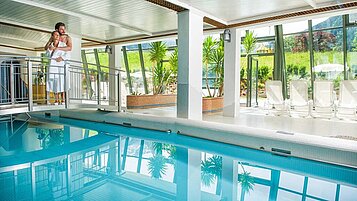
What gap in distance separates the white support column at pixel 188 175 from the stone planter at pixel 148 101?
6188mm

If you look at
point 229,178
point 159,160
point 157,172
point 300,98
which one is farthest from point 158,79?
point 229,178

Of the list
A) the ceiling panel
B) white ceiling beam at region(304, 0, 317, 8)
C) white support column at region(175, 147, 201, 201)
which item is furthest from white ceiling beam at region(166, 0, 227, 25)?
white support column at region(175, 147, 201, 201)

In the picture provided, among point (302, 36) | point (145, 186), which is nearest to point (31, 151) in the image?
point (145, 186)

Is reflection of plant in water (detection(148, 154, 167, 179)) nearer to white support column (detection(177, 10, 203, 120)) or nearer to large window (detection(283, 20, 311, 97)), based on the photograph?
white support column (detection(177, 10, 203, 120))

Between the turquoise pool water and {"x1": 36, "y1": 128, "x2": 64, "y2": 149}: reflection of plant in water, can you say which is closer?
the turquoise pool water

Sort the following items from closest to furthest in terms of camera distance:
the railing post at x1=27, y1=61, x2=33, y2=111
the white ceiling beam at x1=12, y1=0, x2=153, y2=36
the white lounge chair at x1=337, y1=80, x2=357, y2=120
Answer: the railing post at x1=27, y1=61, x2=33, y2=111 → the white ceiling beam at x1=12, y1=0, x2=153, y2=36 → the white lounge chair at x1=337, y1=80, x2=357, y2=120

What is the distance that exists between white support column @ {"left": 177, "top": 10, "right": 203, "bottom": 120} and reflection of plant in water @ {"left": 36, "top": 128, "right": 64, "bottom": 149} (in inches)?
114

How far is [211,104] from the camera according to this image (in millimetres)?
9914

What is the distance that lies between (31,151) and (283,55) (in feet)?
29.9

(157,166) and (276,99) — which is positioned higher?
(276,99)

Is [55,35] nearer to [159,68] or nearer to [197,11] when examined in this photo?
[197,11]

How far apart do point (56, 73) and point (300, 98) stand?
6.80 metres

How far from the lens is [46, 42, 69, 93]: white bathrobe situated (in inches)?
251

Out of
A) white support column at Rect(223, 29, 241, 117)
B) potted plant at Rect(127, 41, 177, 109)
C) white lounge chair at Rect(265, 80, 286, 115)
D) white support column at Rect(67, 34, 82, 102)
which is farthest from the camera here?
potted plant at Rect(127, 41, 177, 109)
